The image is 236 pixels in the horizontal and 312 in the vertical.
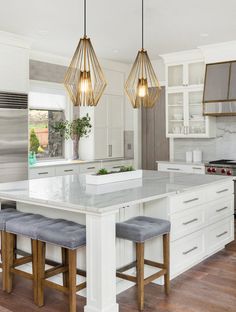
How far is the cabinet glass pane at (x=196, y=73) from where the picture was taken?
646 cm

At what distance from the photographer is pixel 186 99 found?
6656mm

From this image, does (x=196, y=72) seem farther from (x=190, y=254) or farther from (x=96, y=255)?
(x=96, y=255)

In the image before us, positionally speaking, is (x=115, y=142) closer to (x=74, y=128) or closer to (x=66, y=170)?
(x=74, y=128)

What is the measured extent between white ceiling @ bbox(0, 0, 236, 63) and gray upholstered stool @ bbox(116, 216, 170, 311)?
2.39 metres

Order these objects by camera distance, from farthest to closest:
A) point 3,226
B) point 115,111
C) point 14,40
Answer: point 115,111, point 14,40, point 3,226

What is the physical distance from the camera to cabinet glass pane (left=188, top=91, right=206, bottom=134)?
21.5 feet

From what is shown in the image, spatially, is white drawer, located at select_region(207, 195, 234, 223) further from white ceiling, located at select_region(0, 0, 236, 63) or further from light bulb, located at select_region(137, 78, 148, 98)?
white ceiling, located at select_region(0, 0, 236, 63)

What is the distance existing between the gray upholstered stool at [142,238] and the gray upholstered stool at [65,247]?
335mm

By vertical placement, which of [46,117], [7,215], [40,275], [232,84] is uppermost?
[232,84]

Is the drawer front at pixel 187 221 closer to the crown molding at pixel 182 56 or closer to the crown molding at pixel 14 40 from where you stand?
the crown molding at pixel 182 56

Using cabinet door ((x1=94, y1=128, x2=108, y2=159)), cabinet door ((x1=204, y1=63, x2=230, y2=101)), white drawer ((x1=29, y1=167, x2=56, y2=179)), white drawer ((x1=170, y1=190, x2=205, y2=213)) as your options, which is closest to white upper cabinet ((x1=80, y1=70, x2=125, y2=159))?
cabinet door ((x1=94, y1=128, x2=108, y2=159))

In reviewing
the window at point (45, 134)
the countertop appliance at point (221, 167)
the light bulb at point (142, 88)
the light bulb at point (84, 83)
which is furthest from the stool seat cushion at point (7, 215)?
the countertop appliance at point (221, 167)

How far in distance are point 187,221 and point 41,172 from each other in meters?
2.92

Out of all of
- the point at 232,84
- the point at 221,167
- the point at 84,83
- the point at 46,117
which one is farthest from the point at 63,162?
the point at 84,83
